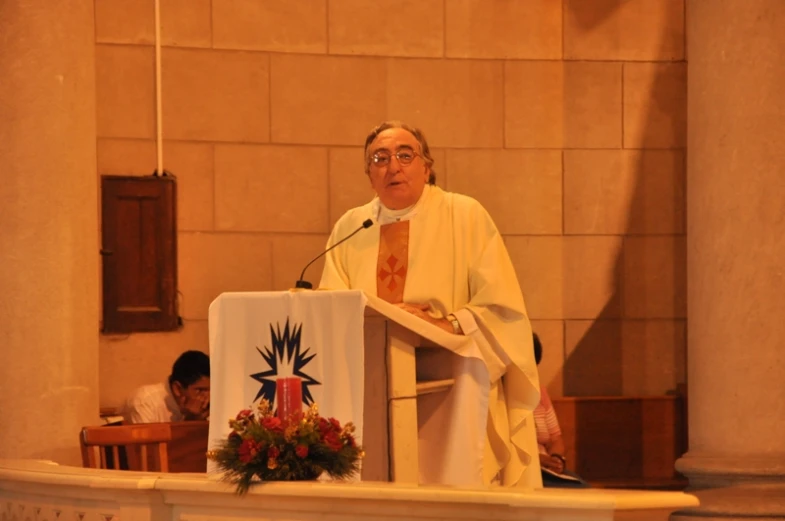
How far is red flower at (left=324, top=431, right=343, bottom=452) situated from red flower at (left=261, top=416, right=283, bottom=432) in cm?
15

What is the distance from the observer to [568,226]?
26.8ft

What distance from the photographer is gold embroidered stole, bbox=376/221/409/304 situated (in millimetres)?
5645

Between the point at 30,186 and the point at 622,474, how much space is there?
3652 millimetres

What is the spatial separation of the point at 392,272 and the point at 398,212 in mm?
267

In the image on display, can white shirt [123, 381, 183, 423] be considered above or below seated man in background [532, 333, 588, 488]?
above

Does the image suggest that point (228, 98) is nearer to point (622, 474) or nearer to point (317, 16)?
point (317, 16)

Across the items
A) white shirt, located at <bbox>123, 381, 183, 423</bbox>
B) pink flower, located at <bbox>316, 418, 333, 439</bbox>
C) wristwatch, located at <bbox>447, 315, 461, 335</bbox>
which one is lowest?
white shirt, located at <bbox>123, 381, 183, 423</bbox>

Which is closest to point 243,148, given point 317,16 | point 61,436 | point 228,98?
point 228,98

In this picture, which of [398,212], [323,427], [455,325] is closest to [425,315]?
[455,325]

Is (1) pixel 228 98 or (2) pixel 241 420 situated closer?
(2) pixel 241 420

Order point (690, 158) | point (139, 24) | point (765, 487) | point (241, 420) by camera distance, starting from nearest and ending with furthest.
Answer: point (241, 420)
point (765, 487)
point (690, 158)
point (139, 24)

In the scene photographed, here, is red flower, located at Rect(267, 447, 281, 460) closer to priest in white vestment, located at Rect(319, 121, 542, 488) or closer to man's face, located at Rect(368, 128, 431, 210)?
priest in white vestment, located at Rect(319, 121, 542, 488)

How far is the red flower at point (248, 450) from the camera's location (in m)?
4.27

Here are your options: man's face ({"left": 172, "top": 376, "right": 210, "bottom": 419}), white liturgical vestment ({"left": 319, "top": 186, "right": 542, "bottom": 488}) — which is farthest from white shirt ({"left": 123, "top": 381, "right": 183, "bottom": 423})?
white liturgical vestment ({"left": 319, "top": 186, "right": 542, "bottom": 488})
